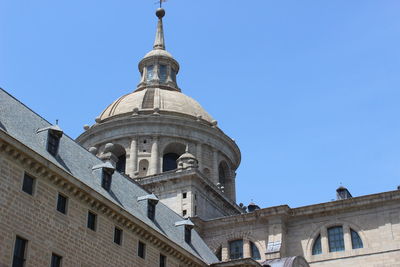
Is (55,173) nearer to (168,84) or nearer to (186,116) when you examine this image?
(186,116)

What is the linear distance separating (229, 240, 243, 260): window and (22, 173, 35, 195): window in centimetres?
2465

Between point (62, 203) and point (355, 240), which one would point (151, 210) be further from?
point (355, 240)

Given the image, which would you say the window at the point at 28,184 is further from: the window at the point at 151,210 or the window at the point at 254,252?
the window at the point at 254,252

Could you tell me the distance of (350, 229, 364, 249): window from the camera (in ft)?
150

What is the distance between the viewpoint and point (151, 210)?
120 feet

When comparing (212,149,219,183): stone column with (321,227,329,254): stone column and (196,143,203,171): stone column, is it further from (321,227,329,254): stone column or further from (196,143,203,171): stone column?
(321,227,329,254): stone column

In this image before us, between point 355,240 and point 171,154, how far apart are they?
21.5m

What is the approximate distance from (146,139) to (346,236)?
851 inches

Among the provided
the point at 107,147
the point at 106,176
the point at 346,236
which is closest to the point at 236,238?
the point at 346,236

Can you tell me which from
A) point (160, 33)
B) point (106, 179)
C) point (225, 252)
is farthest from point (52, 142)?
point (160, 33)

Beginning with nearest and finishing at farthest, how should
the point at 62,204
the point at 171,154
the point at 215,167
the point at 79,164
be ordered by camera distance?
the point at 62,204
the point at 79,164
the point at 215,167
the point at 171,154

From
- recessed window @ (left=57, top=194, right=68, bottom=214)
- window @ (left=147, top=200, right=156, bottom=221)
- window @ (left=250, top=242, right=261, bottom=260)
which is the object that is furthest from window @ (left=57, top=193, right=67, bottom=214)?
window @ (left=250, top=242, right=261, bottom=260)

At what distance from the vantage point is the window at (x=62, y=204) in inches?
1101

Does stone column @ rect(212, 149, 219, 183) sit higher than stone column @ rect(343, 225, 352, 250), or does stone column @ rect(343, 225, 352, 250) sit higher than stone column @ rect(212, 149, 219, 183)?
stone column @ rect(212, 149, 219, 183)
